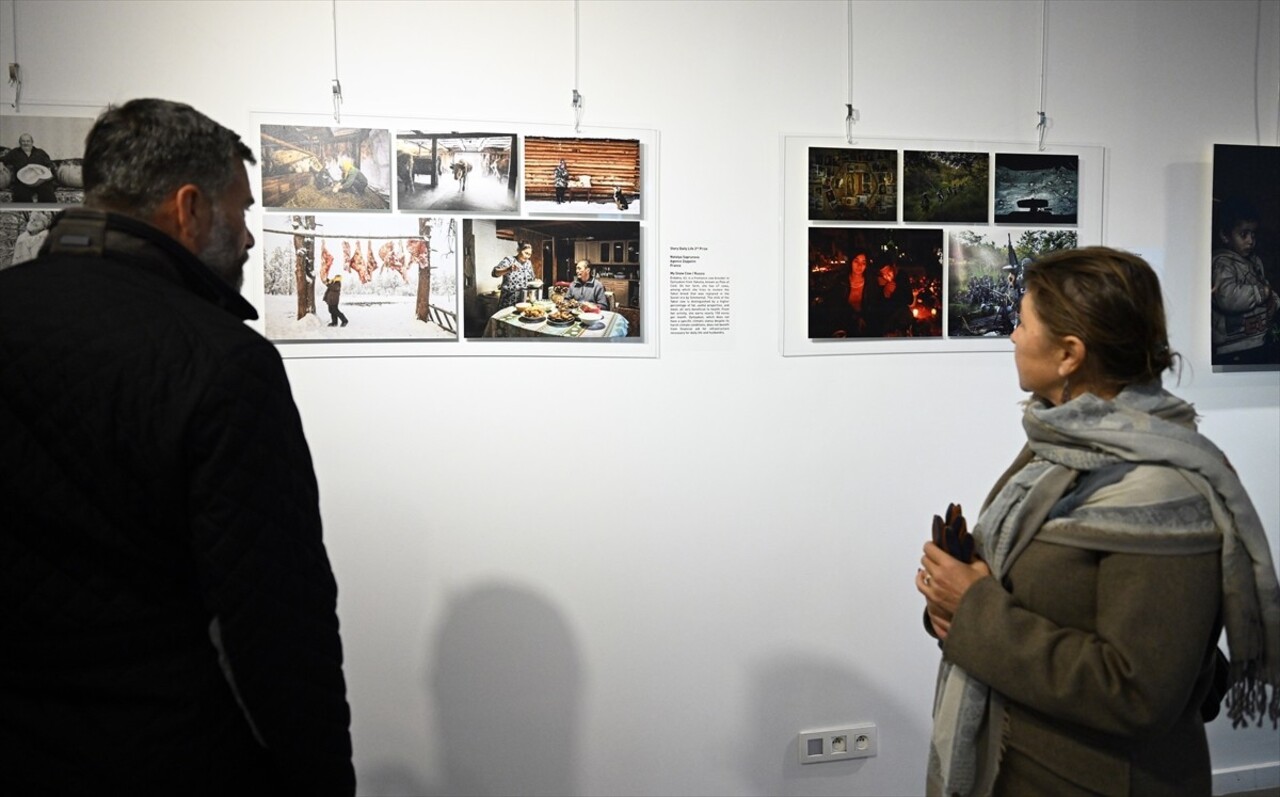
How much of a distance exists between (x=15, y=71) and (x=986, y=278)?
8.27 feet

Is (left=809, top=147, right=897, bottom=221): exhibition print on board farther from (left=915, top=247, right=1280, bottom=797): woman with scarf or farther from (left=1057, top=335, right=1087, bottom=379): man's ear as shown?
(left=1057, top=335, right=1087, bottom=379): man's ear

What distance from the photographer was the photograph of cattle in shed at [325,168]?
6.95ft

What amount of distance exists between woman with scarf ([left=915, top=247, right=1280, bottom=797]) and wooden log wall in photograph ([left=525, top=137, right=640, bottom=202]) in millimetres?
1156

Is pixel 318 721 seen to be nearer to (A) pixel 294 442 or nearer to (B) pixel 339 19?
(A) pixel 294 442

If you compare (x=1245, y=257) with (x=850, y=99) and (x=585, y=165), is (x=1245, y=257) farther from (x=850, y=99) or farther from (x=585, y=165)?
(x=585, y=165)

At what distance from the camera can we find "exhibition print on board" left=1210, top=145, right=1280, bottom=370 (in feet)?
8.78

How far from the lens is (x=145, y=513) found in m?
1.06

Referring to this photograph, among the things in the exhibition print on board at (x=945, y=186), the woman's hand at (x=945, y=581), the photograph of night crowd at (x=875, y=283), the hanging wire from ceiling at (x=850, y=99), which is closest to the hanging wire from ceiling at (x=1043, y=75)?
the exhibition print on board at (x=945, y=186)

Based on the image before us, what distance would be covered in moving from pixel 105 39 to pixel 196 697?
1.69 metres

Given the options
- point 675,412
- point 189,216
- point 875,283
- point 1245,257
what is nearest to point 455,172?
point 675,412

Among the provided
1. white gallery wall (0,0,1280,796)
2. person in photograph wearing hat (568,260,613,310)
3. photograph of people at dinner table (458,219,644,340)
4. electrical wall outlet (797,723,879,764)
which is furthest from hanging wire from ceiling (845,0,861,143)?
electrical wall outlet (797,723,879,764)

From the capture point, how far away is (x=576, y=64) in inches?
89.4

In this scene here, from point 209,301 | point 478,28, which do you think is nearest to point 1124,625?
point 209,301

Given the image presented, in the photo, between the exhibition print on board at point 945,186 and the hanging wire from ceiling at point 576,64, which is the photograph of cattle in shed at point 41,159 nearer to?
the hanging wire from ceiling at point 576,64
